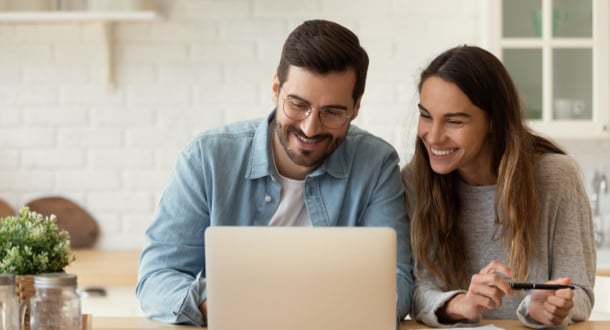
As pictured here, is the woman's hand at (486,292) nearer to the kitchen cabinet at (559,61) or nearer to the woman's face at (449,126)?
the woman's face at (449,126)

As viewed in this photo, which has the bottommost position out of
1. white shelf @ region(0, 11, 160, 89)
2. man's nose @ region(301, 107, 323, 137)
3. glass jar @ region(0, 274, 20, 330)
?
glass jar @ region(0, 274, 20, 330)

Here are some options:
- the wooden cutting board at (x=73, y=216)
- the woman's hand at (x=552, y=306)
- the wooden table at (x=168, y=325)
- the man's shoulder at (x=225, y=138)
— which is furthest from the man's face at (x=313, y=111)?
the wooden cutting board at (x=73, y=216)

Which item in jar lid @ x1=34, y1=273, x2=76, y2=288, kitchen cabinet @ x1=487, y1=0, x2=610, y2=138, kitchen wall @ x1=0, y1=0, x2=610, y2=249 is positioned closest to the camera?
jar lid @ x1=34, y1=273, x2=76, y2=288

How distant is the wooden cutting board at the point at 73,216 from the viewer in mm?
4152

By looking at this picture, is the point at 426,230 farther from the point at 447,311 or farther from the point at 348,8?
the point at 348,8

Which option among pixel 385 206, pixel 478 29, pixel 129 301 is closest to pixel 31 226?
pixel 385 206

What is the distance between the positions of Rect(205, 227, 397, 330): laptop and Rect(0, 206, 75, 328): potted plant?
0.34m

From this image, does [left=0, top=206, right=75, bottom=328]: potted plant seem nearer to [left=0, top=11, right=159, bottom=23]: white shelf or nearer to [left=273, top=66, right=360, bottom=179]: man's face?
[left=273, top=66, right=360, bottom=179]: man's face

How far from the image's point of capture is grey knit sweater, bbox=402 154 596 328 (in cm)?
247

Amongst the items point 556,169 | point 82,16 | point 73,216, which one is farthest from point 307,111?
point 73,216

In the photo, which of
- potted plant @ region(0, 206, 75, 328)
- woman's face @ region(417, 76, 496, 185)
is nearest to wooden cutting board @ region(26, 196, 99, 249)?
woman's face @ region(417, 76, 496, 185)

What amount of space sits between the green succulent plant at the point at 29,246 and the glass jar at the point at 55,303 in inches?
3.4

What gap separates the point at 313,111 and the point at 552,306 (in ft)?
2.37

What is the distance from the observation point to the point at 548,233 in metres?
2.52
